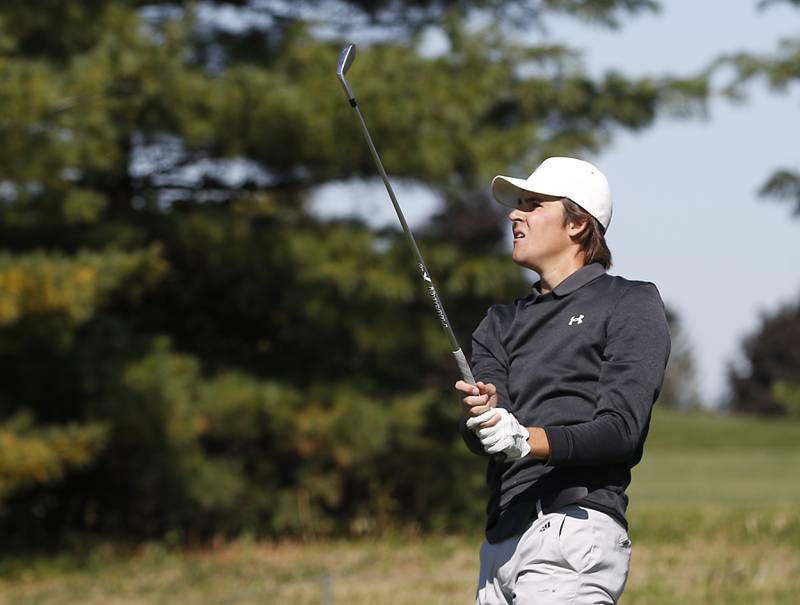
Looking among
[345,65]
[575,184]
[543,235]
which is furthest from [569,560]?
[345,65]

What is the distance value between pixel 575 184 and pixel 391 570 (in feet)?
24.4

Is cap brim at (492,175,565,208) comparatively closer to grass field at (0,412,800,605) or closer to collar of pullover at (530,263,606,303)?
collar of pullover at (530,263,606,303)

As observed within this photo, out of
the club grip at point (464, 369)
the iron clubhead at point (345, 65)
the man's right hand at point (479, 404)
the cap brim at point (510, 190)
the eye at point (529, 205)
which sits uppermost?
the iron clubhead at point (345, 65)

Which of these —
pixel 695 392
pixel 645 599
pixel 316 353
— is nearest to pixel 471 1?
pixel 316 353

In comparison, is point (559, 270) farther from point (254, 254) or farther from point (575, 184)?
point (254, 254)

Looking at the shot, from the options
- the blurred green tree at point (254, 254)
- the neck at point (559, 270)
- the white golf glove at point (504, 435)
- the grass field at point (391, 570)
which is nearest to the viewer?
the white golf glove at point (504, 435)

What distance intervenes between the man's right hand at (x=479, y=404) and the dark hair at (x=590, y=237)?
59cm

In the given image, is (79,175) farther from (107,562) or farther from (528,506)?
(528,506)

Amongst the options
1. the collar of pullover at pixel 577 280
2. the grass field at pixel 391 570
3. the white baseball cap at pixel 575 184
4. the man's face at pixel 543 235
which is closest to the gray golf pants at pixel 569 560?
the collar of pullover at pixel 577 280

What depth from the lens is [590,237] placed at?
3.63 m

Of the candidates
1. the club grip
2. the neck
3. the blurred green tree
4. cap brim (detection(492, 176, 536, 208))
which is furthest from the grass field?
the club grip

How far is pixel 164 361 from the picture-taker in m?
12.0

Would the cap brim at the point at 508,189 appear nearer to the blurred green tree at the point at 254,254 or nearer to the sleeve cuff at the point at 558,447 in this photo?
the sleeve cuff at the point at 558,447

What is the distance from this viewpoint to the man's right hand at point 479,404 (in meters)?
3.11
